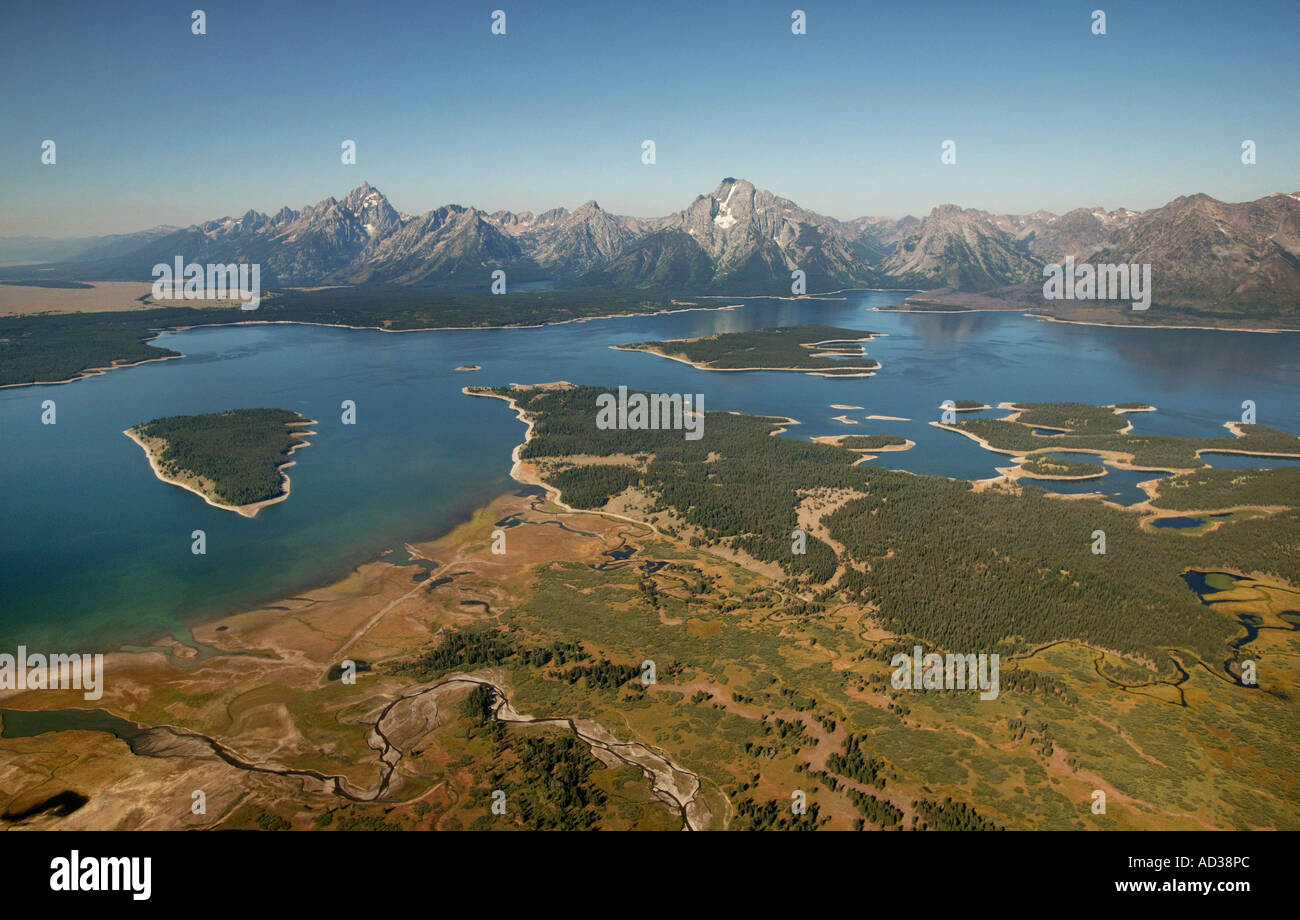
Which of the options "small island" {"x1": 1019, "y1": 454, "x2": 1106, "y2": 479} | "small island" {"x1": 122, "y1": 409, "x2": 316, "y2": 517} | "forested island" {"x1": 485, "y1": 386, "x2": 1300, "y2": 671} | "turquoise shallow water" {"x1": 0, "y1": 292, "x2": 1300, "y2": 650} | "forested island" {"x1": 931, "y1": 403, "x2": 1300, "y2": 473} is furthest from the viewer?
"forested island" {"x1": 931, "y1": 403, "x2": 1300, "y2": 473}

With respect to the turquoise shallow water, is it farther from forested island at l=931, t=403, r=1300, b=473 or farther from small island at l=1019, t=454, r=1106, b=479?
forested island at l=931, t=403, r=1300, b=473

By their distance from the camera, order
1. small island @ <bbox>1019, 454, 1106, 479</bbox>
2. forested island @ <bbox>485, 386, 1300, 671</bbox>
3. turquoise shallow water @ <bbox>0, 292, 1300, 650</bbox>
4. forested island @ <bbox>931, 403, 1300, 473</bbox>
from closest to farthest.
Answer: forested island @ <bbox>485, 386, 1300, 671</bbox> → turquoise shallow water @ <bbox>0, 292, 1300, 650</bbox> → small island @ <bbox>1019, 454, 1106, 479</bbox> → forested island @ <bbox>931, 403, 1300, 473</bbox>

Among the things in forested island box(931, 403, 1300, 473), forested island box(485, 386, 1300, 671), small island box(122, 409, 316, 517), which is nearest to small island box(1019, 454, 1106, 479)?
forested island box(931, 403, 1300, 473)

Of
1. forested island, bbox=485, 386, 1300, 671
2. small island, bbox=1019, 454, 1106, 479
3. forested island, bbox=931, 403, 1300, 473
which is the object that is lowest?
forested island, bbox=485, 386, 1300, 671

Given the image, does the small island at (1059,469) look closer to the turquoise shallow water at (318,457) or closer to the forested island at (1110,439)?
the turquoise shallow water at (318,457)

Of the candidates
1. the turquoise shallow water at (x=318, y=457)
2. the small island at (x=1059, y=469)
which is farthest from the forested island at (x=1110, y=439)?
the turquoise shallow water at (x=318, y=457)
